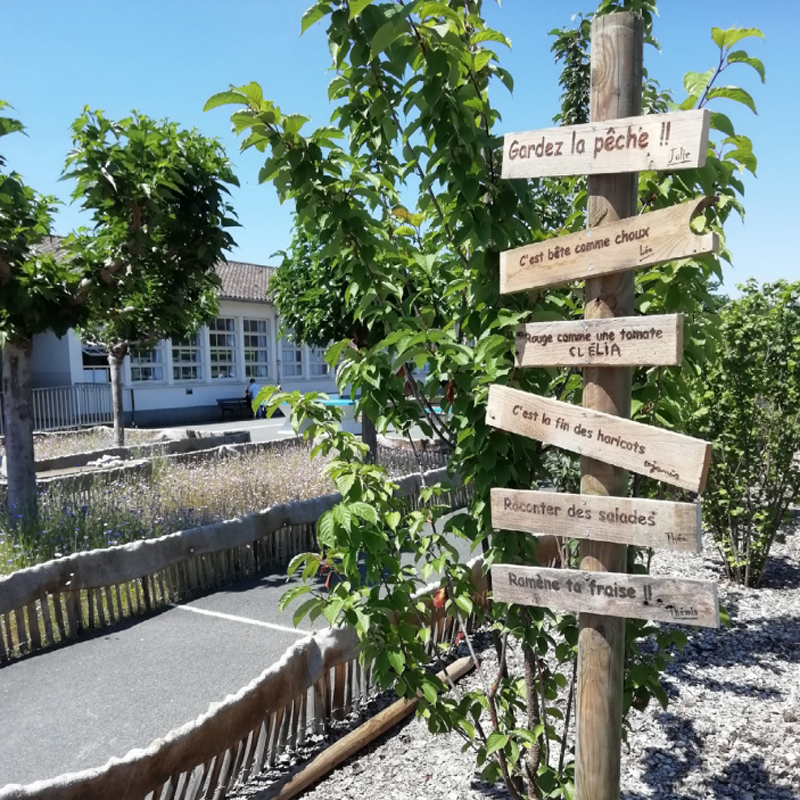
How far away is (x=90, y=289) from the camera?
6.99 m

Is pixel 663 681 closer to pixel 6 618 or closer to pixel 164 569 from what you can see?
pixel 164 569

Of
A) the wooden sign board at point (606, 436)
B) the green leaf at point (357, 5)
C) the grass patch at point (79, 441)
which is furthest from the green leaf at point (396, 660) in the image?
the grass patch at point (79, 441)

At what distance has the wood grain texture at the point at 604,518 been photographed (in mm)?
1684

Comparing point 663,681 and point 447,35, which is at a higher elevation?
point 447,35

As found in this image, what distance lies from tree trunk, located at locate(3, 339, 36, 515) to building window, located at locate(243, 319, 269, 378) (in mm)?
23955

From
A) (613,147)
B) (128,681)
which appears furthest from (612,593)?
(128,681)

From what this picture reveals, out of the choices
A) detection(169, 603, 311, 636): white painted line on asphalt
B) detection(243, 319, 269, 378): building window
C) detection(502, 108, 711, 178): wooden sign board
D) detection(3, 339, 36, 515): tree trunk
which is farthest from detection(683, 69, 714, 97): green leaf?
detection(243, 319, 269, 378): building window

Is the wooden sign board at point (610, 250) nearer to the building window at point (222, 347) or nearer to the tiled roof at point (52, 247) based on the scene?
the tiled roof at point (52, 247)

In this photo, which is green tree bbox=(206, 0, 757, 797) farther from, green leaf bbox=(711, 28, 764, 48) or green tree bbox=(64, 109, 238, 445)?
green tree bbox=(64, 109, 238, 445)

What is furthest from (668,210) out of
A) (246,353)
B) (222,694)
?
(246,353)

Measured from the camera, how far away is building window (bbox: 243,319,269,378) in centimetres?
3112

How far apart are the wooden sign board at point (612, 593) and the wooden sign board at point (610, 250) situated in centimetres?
81

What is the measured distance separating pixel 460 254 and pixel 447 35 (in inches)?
28.4

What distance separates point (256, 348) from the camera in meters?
31.5
